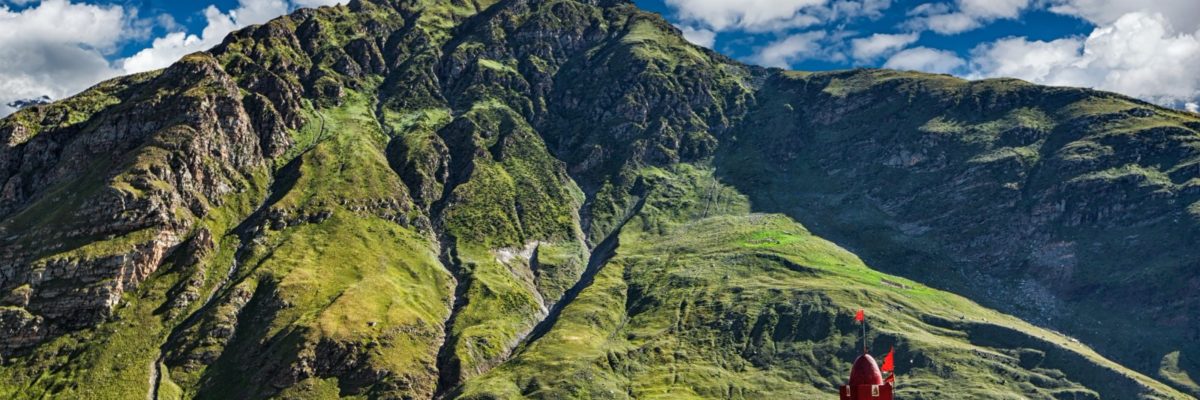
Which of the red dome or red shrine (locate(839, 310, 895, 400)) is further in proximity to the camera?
the red dome

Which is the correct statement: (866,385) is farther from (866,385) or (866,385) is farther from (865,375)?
(865,375)

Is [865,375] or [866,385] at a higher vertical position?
[865,375]

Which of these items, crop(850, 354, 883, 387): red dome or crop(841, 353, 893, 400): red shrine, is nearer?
crop(841, 353, 893, 400): red shrine

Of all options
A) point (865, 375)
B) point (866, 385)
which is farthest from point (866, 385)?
point (865, 375)

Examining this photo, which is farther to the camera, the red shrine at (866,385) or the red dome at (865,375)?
the red dome at (865,375)

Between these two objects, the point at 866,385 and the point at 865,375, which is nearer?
the point at 866,385

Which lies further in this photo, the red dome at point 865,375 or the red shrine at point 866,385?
the red dome at point 865,375
